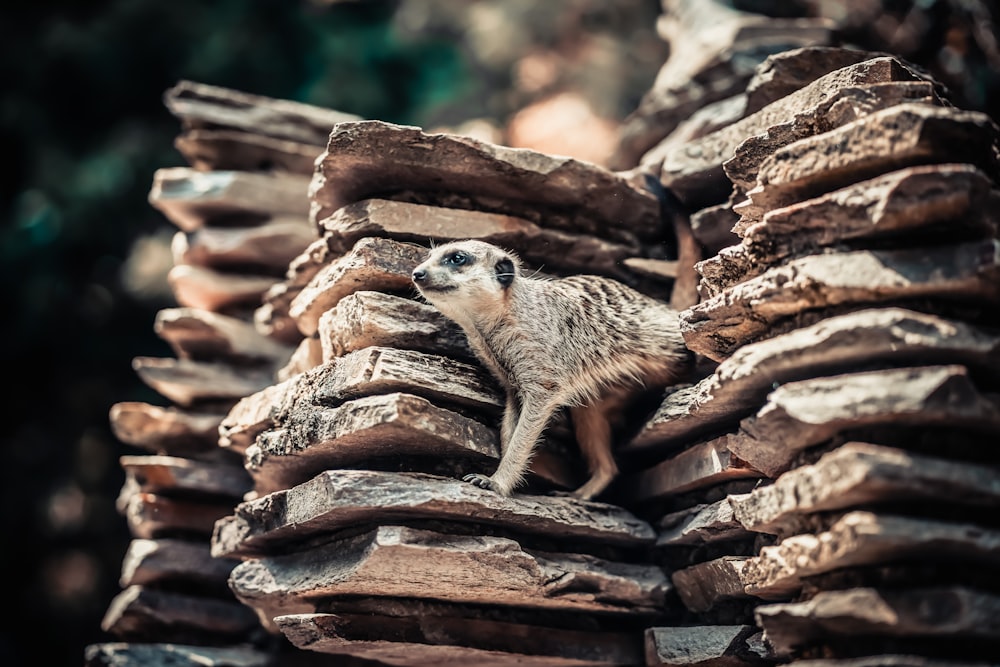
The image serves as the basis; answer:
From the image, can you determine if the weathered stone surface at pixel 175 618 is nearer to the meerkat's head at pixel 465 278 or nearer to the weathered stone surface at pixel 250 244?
the weathered stone surface at pixel 250 244

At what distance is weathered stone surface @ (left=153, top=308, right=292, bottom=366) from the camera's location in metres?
5.78

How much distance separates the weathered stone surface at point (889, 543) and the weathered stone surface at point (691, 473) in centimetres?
73

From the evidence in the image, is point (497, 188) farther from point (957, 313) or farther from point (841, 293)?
point (957, 313)

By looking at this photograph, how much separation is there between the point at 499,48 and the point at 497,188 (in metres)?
6.13

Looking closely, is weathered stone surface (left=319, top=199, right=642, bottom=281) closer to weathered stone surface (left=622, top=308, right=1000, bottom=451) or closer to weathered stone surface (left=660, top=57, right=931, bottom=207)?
weathered stone surface (left=660, top=57, right=931, bottom=207)

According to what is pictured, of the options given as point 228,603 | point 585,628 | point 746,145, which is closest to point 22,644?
point 228,603

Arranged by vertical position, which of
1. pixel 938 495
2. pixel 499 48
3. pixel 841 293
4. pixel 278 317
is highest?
pixel 499 48

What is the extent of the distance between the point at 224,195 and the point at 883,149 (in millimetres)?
4159

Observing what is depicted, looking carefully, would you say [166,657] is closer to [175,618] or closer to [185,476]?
[175,618]

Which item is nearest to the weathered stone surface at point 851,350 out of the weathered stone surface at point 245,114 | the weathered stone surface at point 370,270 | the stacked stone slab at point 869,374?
the stacked stone slab at point 869,374

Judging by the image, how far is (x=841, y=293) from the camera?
2.98 m

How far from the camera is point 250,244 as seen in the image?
5.96 m

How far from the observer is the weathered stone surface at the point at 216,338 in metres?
5.78

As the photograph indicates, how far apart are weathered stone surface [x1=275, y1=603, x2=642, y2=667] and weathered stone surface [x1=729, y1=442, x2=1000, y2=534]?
5.00ft
